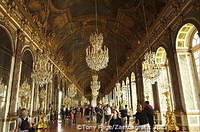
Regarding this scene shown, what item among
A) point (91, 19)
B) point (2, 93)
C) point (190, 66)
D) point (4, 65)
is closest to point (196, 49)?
point (190, 66)

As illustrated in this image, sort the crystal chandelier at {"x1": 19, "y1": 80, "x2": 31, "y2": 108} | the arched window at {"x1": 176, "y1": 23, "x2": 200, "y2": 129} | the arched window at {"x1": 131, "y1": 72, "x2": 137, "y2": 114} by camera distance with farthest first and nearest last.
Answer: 1. the arched window at {"x1": 131, "y1": 72, "x2": 137, "y2": 114}
2. the crystal chandelier at {"x1": 19, "y1": 80, "x2": 31, "y2": 108}
3. the arched window at {"x1": 176, "y1": 23, "x2": 200, "y2": 129}

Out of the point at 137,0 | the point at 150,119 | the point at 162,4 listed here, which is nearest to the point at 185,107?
the point at 150,119

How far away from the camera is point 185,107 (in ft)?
23.5

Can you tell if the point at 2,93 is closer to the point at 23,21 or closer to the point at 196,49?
the point at 23,21

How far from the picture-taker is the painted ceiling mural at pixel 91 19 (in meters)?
10.5

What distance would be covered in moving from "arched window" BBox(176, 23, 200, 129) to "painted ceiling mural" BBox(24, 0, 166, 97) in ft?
7.67

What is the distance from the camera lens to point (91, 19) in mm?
15328

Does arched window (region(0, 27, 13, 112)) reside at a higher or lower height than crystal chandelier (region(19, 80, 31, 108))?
higher

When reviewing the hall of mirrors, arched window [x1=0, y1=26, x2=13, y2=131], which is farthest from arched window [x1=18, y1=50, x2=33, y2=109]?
arched window [x1=0, y1=26, x2=13, y2=131]

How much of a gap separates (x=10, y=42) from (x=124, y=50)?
1396 cm

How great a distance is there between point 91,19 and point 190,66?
1028cm

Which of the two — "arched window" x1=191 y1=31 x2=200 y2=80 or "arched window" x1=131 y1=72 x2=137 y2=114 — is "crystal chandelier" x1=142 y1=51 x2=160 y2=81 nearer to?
"arched window" x1=191 y1=31 x2=200 y2=80

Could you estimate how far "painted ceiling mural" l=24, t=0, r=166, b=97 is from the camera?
10.5 m

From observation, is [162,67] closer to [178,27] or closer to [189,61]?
[189,61]
